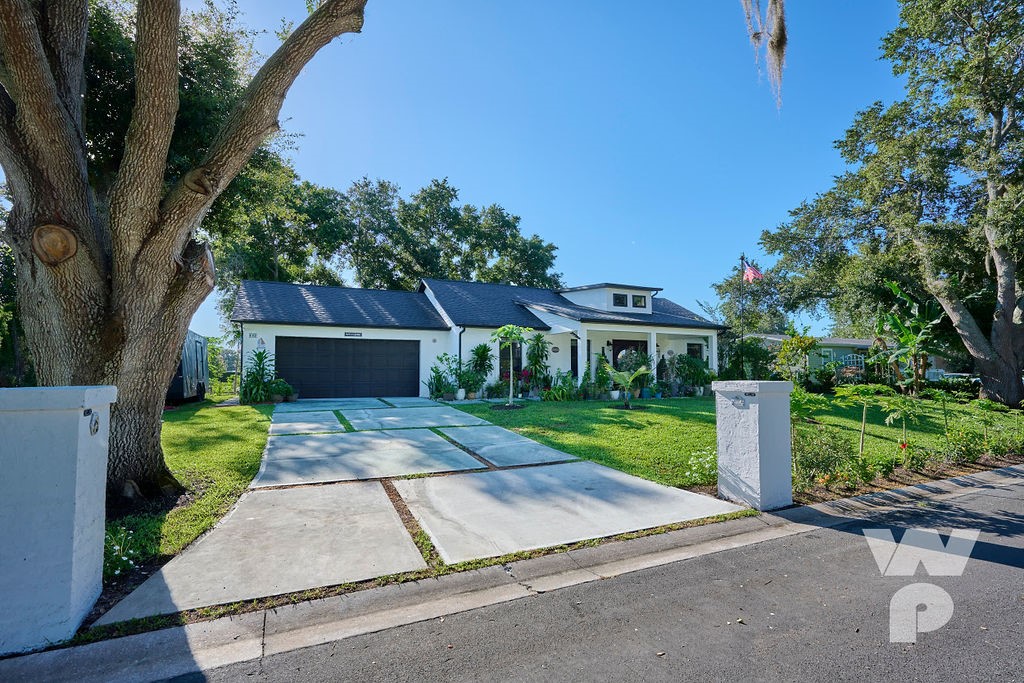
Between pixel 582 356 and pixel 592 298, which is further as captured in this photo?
pixel 592 298

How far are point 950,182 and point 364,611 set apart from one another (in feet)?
74.2

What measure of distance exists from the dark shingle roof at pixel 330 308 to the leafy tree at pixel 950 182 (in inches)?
668

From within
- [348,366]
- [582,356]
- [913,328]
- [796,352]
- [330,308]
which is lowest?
[348,366]

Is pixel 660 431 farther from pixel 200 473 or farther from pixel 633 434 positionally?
pixel 200 473

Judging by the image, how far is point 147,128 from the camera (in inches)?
161

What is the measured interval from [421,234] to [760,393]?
27740mm

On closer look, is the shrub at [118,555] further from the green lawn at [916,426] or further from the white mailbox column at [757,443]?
the green lawn at [916,426]

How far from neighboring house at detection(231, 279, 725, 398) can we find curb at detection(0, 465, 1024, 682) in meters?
11.9

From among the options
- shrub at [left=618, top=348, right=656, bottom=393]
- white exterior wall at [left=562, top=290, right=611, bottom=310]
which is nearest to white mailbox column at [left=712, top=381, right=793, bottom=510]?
shrub at [left=618, top=348, right=656, bottom=393]

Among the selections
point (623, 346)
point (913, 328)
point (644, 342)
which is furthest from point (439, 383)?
point (913, 328)

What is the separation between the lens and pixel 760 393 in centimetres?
449

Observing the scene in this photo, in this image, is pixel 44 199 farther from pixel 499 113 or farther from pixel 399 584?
pixel 499 113

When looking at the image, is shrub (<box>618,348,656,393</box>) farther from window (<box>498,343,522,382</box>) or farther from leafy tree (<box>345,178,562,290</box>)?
leafy tree (<box>345,178,562,290</box>)

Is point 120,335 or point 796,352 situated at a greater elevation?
point 796,352
